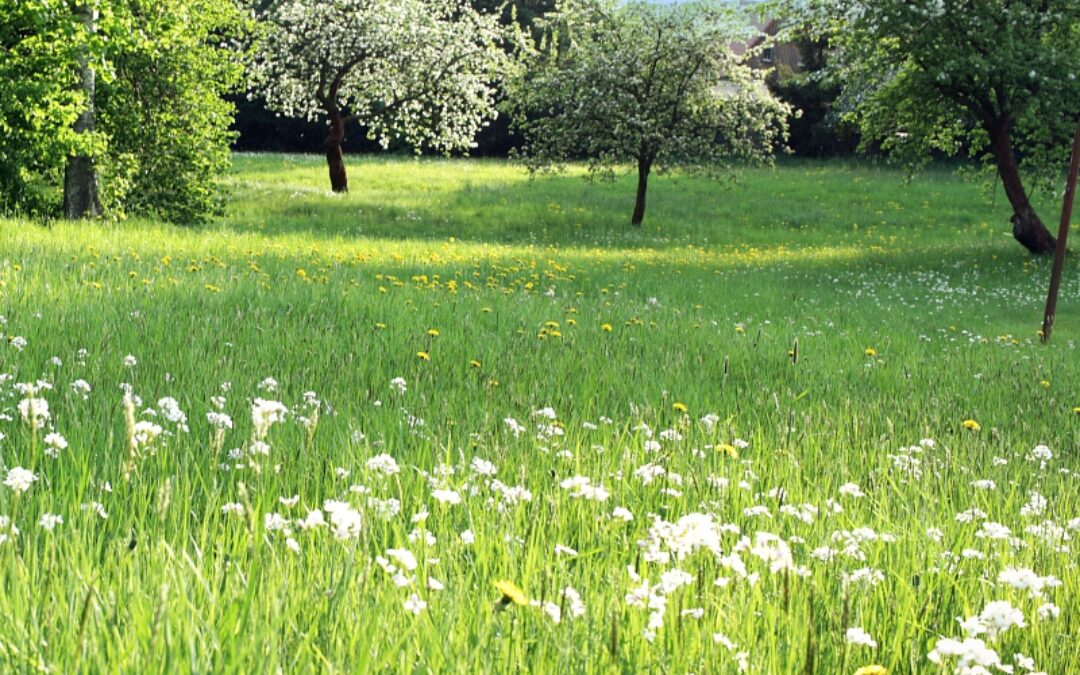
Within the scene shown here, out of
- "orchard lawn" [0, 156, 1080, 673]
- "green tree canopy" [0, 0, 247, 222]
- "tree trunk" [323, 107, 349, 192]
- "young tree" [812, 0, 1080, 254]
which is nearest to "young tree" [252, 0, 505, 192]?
"tree trunk" [323, 107, 349, 192]

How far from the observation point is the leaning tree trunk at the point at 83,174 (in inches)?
603

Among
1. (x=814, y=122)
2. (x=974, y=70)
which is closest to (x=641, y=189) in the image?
(x=974, y=70)

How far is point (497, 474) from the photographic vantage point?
319 cm

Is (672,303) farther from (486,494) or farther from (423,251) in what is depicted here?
(486,494)

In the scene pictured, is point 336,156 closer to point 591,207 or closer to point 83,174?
point 591,207

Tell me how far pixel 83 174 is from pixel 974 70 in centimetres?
1711

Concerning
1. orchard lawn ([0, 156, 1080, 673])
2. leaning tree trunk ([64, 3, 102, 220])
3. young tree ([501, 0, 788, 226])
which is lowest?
orchard lawn ([0, 156, 1080, 673])

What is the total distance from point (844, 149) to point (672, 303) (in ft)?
137

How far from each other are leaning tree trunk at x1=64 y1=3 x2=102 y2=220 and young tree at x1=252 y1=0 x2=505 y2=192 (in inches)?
471

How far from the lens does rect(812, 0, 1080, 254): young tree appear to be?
19.0 meters

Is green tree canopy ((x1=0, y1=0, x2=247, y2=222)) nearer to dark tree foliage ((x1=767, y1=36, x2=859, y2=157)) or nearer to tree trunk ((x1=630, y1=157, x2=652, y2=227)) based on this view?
tree trunk ((x1=630, y1=157, x2=652, y2=227))

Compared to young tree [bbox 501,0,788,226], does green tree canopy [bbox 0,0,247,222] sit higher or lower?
lower

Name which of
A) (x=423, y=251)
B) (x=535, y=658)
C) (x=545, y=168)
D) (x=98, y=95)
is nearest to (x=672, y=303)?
(x=423, y=251)

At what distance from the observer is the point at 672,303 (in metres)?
11.7
